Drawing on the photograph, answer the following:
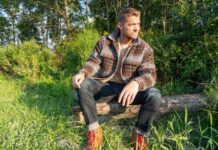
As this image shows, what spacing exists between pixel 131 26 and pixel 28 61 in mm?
5733

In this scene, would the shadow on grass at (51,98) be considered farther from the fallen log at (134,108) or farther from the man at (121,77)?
the man at (121,77)

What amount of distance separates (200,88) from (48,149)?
2.94m

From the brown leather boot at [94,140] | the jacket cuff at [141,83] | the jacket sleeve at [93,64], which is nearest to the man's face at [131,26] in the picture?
the jacket sleeve at [93,64]

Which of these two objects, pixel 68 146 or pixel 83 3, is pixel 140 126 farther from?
pixel 83 3

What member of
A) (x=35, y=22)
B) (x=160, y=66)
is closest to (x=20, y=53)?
(x=160, y=66)

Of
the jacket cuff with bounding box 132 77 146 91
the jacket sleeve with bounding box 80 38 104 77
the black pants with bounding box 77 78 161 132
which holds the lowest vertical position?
the black pants with bounding box 77 78 161 132

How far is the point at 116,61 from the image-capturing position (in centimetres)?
424

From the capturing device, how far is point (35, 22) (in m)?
24.9

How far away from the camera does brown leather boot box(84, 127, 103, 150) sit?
3562mm

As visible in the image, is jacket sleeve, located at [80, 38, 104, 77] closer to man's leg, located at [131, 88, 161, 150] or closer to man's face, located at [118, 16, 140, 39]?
man's face, located at [118, 16, 140, 39]

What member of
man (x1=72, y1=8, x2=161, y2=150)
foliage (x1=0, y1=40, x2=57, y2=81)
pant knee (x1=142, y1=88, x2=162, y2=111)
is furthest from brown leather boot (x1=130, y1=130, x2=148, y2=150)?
foliage (x1=0, y1=40, x2=57, y2=81)

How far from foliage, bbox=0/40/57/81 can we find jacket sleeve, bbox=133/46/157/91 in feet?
15.6

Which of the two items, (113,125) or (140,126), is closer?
(140,126)

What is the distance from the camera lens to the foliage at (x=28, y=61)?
875cm
